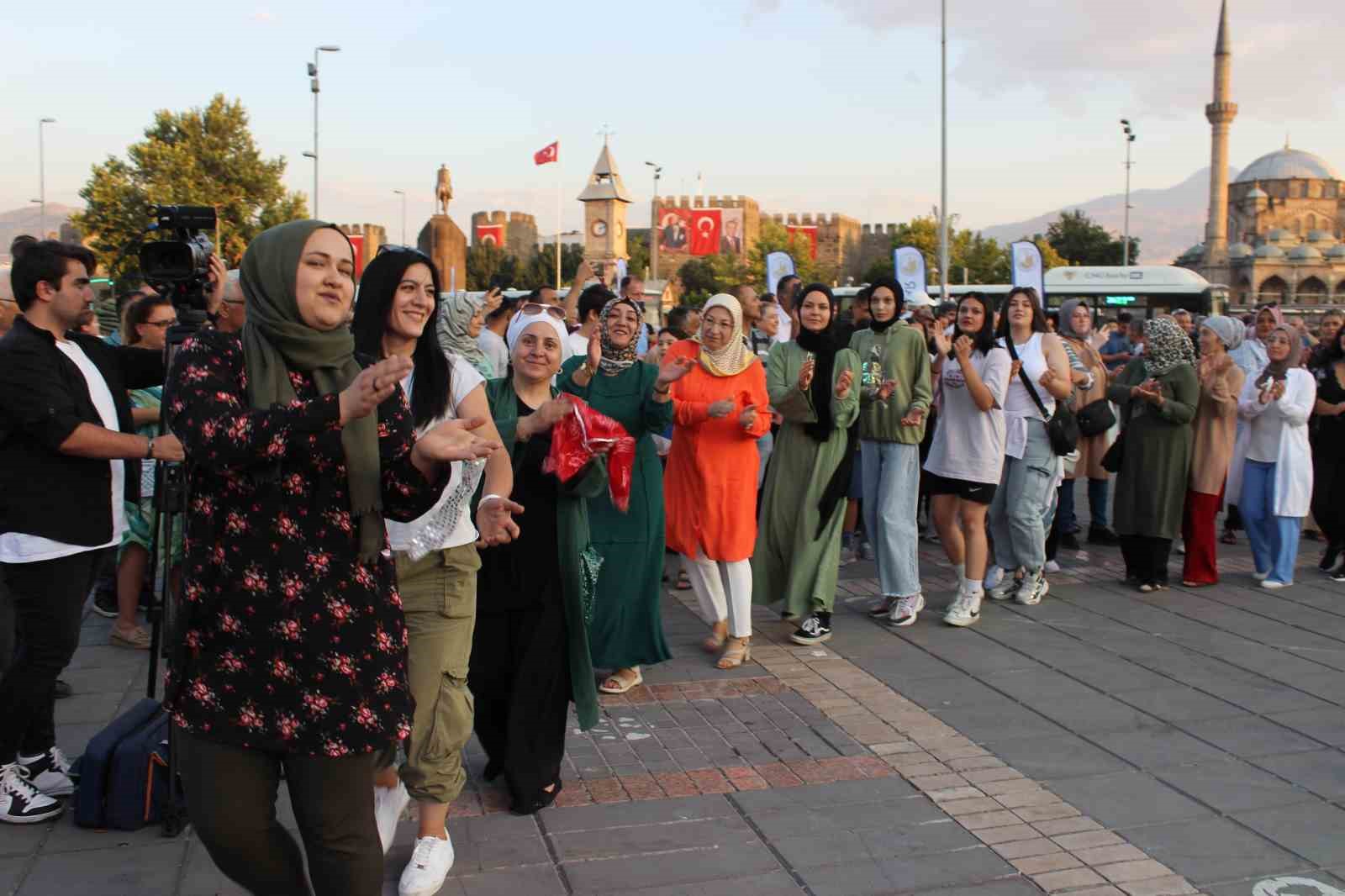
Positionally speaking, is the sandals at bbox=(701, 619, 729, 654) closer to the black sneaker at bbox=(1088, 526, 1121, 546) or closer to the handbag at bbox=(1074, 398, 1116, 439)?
the handbag at bbox=(1074, 398, 1116, 439)

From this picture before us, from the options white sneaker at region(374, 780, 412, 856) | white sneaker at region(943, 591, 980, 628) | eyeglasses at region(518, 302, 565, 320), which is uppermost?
eyeglasses at region(518, 302, 565, 320)

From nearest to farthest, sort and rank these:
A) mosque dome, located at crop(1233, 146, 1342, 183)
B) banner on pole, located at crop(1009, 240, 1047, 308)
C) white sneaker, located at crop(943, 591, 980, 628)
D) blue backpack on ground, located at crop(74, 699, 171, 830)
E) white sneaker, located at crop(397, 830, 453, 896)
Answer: white sneaker, located at crop(397, 830, 453, 896) < blue backpack on ground, located at crop(74, 699, 171, 830) < white sneaker, located at crop(943, 591, 980, 628) < banner on pole, located at crop(1009, 240, 1047, 308) < mosque dome, located at crop(1233, 146, 1342, 183)

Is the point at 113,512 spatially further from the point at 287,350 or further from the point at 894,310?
the point at 894,310

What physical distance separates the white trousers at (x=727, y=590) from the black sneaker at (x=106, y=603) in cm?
372

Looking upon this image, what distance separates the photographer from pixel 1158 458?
8.10 meters

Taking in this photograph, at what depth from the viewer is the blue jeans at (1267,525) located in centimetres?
825

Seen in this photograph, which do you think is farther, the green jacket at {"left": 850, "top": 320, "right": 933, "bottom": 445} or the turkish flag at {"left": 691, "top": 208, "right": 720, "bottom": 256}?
the turkish flag at {"left": 691, "top": 208, "right": 720, "bottom": 256}

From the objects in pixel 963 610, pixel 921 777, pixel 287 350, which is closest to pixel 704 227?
pixel 963 610

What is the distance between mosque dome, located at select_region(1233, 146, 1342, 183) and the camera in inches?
4963

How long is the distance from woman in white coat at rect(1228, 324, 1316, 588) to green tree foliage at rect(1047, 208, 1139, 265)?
70775 mm

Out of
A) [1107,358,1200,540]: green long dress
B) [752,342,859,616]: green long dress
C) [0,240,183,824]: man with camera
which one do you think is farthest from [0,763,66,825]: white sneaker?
[1107,358,1200,540]: green long dress

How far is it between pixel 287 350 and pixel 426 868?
1803 mm

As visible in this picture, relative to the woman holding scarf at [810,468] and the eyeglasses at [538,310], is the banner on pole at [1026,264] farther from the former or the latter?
the woman holding scarf at [810,468]

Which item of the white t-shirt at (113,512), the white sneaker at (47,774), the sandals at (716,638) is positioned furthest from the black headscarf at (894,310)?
the white sneaker at (47,774)
